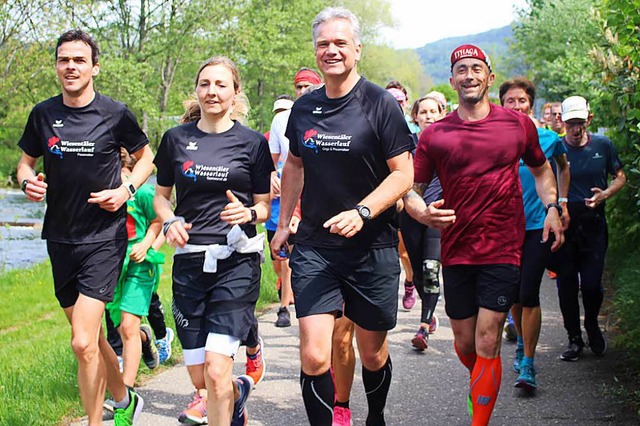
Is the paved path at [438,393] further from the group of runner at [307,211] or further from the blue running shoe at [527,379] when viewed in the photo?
the group of runner at [307,211]

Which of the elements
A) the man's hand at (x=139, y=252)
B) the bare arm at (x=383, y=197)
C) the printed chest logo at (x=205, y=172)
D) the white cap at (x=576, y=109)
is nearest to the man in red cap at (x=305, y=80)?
the white cap at (x=576, y=109)

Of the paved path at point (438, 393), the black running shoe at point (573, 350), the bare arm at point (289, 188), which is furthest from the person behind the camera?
the black running shoe at point (573, 350)

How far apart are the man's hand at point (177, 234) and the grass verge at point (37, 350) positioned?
162cm

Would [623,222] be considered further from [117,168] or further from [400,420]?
[117,168]

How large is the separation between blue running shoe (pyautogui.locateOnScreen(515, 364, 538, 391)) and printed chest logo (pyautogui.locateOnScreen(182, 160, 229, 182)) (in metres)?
2.71

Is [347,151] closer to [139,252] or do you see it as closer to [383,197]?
[383,197]

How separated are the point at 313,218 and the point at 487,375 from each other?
1.39m

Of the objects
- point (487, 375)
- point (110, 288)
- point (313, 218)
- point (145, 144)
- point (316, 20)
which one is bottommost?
point (487, 375)

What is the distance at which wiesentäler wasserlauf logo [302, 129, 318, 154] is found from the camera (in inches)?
183

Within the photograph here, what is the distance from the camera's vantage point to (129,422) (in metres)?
5.51

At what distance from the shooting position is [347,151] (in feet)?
15.0

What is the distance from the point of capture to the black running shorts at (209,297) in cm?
489

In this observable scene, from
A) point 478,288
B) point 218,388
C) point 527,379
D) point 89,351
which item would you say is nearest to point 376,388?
point 478,288

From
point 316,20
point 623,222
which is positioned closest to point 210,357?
point 316,20
